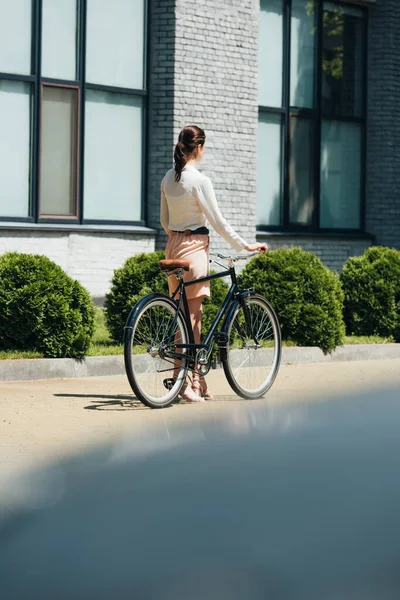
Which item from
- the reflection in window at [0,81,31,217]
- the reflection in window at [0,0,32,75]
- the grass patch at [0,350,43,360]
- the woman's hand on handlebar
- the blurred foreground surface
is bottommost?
the blurred foreground surface

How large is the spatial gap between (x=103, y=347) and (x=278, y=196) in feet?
26.3

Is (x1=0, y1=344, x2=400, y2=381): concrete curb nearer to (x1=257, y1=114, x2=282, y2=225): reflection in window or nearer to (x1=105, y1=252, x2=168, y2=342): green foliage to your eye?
(x1=105, y1=252, x2=168, y2=342): green foliage

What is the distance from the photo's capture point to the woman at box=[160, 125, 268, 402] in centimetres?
966

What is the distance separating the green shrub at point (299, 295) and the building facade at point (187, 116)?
12.0 ft

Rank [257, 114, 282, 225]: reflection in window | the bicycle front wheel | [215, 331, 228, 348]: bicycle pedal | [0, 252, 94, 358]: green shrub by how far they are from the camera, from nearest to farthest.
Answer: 1. [215, 331, 228, 348]: bicycle pedal
2. the bicycle front wheel
3. [0, 252, 94, 358]: green shrub
4. [257, 114, 282, 225]: reflection in window

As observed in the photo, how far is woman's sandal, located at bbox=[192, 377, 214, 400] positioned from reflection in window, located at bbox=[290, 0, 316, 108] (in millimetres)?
11016

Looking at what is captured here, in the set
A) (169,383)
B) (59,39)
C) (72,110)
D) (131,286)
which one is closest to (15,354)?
(131,286)

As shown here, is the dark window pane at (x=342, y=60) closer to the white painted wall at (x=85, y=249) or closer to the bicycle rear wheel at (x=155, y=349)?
the white painted wall at (x=85, y=249)

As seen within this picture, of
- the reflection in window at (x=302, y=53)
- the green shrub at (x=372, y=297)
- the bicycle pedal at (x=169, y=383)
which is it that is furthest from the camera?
the reflection in window at (x=302, y=53)

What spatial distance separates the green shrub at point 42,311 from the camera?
11469mm

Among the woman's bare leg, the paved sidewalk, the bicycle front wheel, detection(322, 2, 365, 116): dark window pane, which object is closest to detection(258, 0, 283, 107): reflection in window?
detection(322, 2, 365, 116): dark window pane

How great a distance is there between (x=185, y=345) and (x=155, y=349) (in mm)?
297

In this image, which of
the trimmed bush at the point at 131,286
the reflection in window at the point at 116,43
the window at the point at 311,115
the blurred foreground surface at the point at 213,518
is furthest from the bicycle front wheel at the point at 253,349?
the window at the point at 311,115

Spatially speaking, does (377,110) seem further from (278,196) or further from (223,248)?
(223,248)
